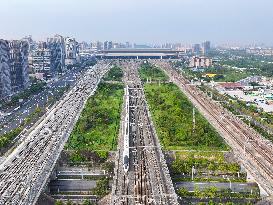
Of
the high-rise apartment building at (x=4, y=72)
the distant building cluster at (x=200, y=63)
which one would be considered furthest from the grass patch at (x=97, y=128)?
the distant building cluster at (x=200, y=63)

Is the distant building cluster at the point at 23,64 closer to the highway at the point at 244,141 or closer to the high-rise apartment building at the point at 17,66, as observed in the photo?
the high-rise apartment building at the point at 17,66

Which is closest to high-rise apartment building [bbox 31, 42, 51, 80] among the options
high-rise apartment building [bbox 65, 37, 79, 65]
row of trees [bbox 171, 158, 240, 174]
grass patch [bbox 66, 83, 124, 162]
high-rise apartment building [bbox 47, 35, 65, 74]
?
high-rise apartment building [bbox 47, 35, 65, 74]

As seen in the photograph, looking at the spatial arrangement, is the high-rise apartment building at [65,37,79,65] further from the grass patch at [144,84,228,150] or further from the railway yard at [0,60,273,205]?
the railway yard at [0,60,273,205]

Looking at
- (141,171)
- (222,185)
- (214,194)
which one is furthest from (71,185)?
(222,185)

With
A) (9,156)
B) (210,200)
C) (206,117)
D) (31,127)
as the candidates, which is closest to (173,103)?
(206,117)

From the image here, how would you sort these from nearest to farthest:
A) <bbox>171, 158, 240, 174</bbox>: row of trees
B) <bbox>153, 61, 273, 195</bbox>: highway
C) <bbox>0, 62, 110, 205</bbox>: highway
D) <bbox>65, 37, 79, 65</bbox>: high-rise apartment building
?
<bbox>0, 62, 110, 205</bbox>: highway
<bbox>153, 61, 273, 195</bbox>: highway
<bbox>171, 158, 240, 174</bbox>: row of trees
<bbox>65, 37, 79, 65</bbox>: high-rise apartment building

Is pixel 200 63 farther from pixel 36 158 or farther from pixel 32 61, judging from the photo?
pixel 36 158

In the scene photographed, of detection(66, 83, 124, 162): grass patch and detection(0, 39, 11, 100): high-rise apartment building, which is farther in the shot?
detection(0, 39, 11, 100): high-rise apartment building
